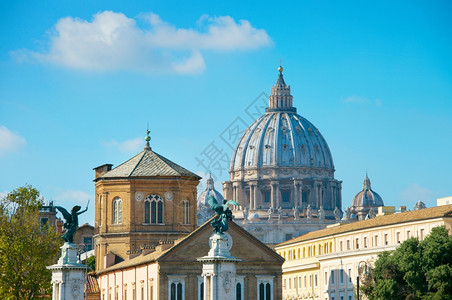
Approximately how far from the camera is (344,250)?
105 m

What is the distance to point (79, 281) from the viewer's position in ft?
208

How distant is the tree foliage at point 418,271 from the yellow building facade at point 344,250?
5003 millimetres

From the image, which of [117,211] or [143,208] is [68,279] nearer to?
[143,208]

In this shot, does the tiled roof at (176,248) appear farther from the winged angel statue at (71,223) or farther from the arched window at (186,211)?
the winged angel statue at (71,223)

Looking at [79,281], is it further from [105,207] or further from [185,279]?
[105,207]

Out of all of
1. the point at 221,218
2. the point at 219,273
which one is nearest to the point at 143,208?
the point at 221,218

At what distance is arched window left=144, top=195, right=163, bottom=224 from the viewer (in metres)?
100

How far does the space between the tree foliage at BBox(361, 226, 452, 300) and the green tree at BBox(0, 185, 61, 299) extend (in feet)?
71.6

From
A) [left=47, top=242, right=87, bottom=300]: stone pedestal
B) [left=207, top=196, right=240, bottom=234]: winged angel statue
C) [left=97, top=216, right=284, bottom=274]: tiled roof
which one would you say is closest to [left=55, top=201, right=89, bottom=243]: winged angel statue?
[left=47, top=242, right=87, bottom=300]: stone pedestal

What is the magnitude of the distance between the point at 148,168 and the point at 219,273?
140ft

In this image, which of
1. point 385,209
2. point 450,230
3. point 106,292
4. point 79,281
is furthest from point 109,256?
point 385,209

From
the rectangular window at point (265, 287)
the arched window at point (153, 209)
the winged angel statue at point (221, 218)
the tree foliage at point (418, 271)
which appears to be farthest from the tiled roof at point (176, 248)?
the winged angel statue at point (221, 218)

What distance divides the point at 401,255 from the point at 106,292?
30.5 m

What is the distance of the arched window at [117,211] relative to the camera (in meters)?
101
